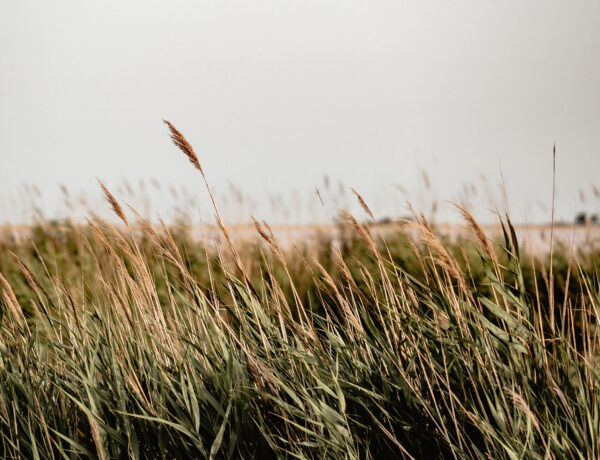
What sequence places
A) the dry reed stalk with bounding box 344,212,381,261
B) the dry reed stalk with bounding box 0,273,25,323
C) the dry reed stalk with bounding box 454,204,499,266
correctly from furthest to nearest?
the dry reed stalk with bounding box 0,273,25,323, the dry reed stalk with bounding box 344,212,381,261, the dry reed stalk with bounding box 454,204,499,266

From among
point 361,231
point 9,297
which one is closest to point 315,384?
point 361,231

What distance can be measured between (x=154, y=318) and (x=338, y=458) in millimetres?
1007

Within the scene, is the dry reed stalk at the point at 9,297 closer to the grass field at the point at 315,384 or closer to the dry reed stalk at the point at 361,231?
the grass field at the point at 315,384

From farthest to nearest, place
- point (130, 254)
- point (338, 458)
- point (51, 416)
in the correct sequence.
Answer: point (51, 416)
point (130, 254)
point (338, 458)

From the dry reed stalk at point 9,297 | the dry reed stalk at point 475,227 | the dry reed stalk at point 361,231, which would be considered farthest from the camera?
the dry reed stalk at point 9,297

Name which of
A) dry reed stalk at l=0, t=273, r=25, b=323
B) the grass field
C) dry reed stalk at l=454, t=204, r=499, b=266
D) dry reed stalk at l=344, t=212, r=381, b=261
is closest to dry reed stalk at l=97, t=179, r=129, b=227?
the grass field

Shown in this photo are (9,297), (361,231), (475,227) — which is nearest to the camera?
(475,227)

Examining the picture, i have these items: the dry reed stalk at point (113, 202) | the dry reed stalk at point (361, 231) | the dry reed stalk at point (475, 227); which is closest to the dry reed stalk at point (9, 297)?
the dry reed stalk at point (113, 202)

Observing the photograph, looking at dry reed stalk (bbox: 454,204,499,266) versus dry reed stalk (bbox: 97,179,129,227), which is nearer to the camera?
dry reed stalk (bbox: 454,204,499,266)

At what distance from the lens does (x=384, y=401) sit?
2.14 meters

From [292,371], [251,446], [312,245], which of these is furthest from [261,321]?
[312,245]

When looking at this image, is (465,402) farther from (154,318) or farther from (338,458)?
(154,318)

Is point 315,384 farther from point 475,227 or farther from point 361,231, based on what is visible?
point 475,227

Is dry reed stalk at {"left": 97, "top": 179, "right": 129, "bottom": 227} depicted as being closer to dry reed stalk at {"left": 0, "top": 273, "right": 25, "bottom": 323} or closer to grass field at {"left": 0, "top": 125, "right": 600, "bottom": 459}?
grass field at {"left": 0, "top": 125, "right": 600, "bottom": 459}
